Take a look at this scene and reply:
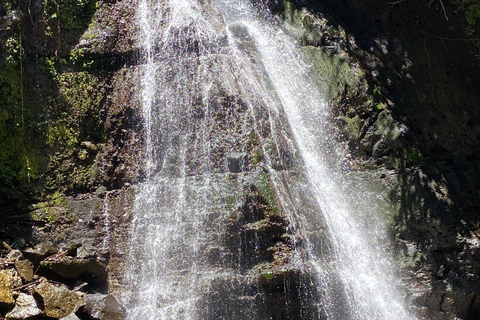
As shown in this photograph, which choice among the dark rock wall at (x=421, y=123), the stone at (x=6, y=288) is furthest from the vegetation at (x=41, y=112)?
the dark rock wall at (x=421, y=123)

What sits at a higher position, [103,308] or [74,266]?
[74,266]

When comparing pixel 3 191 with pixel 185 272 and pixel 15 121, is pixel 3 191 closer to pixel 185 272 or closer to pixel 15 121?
pixel 15 121

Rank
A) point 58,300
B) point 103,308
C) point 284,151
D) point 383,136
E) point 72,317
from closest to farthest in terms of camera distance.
Answer: point 72,317
point 58,300
point 103,308
point 284,151
point 383,136

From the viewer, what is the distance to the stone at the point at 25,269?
15.4 ft

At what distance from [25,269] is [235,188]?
2.36 meters

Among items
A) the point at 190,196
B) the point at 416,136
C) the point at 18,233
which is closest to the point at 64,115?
the point at 18,233

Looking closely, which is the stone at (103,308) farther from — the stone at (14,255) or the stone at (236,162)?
the stone at (236,162)

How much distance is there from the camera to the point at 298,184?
526 cm

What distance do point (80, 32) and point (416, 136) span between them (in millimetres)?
4856

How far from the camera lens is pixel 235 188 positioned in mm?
5086

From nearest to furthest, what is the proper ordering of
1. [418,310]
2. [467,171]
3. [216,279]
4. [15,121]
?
[216,279]
[418,310]
[15,121]
[467,171]

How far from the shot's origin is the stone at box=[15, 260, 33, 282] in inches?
185

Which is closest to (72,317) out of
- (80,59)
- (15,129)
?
(15,129)

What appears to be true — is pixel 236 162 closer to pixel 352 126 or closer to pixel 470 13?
pixel 352 126
